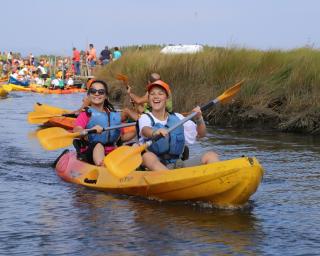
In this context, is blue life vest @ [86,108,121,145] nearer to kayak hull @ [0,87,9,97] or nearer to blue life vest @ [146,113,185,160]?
blue life vest @ [146,113,185,160]

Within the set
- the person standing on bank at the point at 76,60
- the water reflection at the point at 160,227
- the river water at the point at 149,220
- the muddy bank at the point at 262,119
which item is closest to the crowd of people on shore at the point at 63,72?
the person standing on bank at the point at 76,60

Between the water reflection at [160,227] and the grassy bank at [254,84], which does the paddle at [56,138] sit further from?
the grassy bank at [254,84]

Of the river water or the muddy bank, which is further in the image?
the muddy bank

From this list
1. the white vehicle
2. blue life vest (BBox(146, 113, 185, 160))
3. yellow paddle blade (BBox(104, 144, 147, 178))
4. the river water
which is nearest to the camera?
the river water

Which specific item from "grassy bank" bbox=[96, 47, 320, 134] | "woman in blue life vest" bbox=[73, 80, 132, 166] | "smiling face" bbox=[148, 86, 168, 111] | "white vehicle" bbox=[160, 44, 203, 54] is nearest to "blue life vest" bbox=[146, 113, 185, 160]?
"smiling face" bbox=[148, 86, 168, 111]

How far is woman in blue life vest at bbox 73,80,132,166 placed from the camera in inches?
320

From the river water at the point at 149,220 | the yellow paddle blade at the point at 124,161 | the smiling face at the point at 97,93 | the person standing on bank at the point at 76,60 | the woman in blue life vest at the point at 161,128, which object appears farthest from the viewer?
the person standing on bank at the point at 76,60

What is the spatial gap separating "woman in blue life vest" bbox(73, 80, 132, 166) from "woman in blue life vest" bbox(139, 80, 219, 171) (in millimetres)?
1095

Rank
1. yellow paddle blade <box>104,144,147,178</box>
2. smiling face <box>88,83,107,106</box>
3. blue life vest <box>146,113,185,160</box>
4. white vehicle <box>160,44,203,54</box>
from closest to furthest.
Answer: yellow paddle blade <box>104,144,147,178</box>
blue life vest <box>146,113,185,160</box>
smiling face <box>88,83,107,106</box>
white vehicle <box>160,44,203,54</box>

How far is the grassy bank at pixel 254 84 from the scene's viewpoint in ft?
41.0

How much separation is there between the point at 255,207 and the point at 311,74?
22.1 feet

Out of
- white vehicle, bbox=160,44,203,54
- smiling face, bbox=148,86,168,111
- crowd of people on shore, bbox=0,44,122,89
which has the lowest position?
crowd of people on shore, bbox=0,44,122,89

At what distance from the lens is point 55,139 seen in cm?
818

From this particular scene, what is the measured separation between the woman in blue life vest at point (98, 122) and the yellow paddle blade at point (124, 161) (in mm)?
1179
